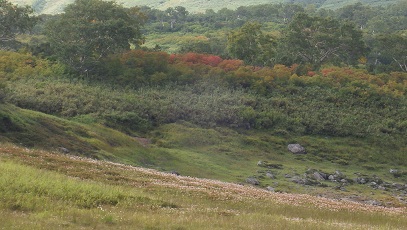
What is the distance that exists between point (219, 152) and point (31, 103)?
27.8 meters

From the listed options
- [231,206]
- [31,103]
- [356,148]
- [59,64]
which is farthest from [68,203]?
[59,64]

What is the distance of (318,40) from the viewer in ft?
401

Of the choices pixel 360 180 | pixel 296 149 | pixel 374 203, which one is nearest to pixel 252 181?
pixel 374 203

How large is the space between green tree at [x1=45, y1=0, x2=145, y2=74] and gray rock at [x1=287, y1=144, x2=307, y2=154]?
39.2 metres

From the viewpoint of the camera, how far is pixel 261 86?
99312mm

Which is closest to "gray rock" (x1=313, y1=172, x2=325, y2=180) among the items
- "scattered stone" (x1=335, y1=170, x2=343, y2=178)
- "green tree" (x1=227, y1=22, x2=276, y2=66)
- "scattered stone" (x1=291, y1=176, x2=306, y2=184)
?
"scattered stone" (x1=335, y1=170, x2=343, y2=178)

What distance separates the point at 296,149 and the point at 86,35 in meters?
43.7

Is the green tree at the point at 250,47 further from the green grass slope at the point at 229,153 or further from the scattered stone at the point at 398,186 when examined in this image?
the scattered stone at the point at 398,186

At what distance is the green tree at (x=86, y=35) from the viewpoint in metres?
93.2

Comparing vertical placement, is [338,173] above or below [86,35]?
below

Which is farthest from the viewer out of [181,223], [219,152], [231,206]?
[219,152]

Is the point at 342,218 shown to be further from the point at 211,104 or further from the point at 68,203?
the point at 211,104

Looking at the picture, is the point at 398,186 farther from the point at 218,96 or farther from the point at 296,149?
the point at 218,96

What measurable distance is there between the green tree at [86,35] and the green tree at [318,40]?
4069 cm
